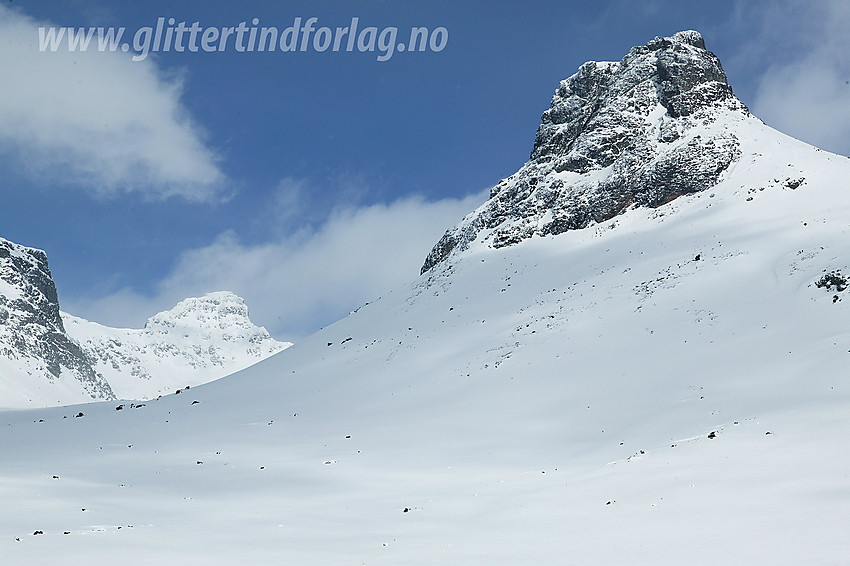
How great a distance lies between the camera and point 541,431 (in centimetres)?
2320

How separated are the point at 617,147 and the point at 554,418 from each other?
149 feet

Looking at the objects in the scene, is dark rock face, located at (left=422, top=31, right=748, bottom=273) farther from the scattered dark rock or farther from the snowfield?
the scattered dark rock

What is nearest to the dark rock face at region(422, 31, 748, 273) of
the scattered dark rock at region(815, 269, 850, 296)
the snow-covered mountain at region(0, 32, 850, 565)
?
the snow-covered mountain at region(0, 32, 850, 565)

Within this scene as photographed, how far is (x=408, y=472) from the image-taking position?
19734mm

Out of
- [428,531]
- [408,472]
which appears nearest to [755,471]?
[428,531]

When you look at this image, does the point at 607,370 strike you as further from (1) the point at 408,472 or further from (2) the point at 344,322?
(2) the point at 344,322

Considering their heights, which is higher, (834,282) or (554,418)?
(834,282)

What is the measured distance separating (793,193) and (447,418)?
114 ft

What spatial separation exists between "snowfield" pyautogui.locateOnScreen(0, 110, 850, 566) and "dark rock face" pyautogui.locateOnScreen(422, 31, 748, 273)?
4.50 meters

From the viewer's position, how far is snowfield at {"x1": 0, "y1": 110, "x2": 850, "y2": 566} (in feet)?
36.8

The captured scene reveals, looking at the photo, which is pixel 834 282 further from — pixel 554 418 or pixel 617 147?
pixel 617 147

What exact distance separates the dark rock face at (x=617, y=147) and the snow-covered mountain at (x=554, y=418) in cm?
48

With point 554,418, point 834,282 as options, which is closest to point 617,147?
point 834,282

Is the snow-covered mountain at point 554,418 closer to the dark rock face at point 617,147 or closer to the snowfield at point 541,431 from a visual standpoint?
the snowfield at point 541,431
